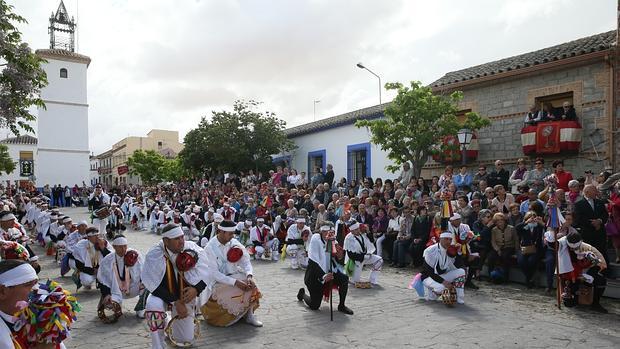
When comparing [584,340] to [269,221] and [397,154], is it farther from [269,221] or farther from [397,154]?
[269,221]

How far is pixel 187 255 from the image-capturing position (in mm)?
5668

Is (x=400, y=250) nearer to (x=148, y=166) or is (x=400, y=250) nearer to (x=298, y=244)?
(x=298, y=244)

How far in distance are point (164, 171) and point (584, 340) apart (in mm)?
54483

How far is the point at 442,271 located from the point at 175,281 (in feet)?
15.2

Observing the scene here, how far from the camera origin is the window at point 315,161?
24900 mm

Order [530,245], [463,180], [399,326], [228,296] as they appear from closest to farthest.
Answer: [228,296]
[399,326]
[530,245]
[463,180]

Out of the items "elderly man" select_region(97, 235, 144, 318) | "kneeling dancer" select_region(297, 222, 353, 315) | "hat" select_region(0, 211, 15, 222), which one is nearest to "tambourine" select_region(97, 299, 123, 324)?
"elderly man" select_region(97, 235, 144, 318)

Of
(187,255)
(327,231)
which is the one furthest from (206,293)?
(327,231)

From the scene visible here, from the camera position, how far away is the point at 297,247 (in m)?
12.4

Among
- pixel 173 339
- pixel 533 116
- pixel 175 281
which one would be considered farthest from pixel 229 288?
pixel 533 116

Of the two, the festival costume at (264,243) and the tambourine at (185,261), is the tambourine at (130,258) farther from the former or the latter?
the festival costume at (264,243)

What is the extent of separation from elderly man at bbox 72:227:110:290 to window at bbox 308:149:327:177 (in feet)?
54.4

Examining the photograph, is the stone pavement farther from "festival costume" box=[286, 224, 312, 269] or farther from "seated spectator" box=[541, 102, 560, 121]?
"seated spectator" box=[541, 102, 560, 121]

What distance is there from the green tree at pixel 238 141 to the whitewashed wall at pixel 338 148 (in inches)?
33.3
